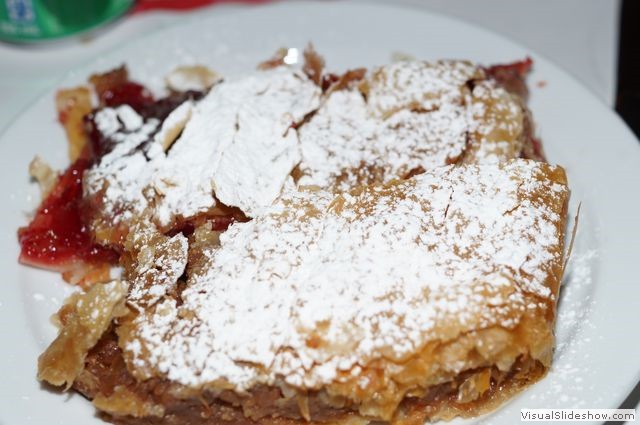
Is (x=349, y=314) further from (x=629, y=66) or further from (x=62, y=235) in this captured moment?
(x=629, y=66)

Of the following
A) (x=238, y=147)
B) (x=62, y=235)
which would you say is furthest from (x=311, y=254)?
(x=62, y=235)

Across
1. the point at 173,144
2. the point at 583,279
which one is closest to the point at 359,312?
the point at 583,279

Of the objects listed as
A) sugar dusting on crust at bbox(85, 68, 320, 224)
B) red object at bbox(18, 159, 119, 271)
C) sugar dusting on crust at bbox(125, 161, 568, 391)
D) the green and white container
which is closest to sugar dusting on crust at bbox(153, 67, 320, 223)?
sugar dusting on crust at bbox(85, 68, 320, 224)

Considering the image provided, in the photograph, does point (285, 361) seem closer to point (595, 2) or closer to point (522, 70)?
point (522, 70)

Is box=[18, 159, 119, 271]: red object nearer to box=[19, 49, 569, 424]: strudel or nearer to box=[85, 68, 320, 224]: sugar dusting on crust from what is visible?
box=[19, 49, 569, 424]: strudel

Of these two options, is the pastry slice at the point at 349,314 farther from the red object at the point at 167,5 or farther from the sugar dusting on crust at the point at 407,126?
the red object at the point at 167,5
